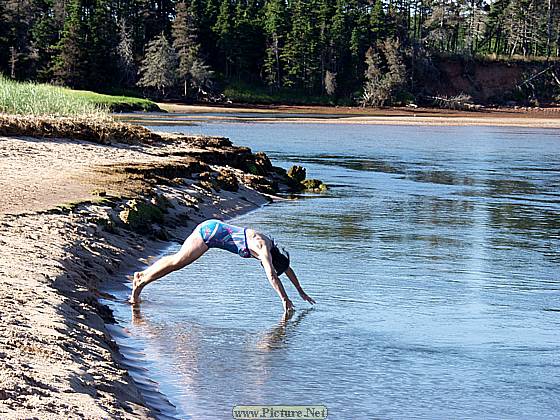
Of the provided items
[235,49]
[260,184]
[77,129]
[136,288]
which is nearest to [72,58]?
[235,49]

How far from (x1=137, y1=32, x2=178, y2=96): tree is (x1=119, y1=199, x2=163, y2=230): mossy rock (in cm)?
6886

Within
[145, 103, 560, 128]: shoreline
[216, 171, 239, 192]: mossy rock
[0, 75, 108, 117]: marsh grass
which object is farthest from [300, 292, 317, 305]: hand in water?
[145, 103, 560, 128]: shoreline

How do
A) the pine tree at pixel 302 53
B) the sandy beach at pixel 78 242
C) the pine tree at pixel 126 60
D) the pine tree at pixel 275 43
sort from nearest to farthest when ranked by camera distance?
the sandy beach at pixel 78 242, the pine tree at pixel 126 60, the pine tree at pixel 302 53, the pine tree at pixel 275 43

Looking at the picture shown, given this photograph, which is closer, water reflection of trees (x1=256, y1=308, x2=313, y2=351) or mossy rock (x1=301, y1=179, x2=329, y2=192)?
water reflection of trees (x1=256, y1=308, x2=313, y2=351)

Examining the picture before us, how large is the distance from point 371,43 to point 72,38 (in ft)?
106

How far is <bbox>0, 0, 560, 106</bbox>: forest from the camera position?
8188 cm

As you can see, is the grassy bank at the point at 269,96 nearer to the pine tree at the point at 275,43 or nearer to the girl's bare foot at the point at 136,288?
the pine tree at the point at 275,43

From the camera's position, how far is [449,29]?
377ft

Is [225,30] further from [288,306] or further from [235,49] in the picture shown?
[288,306]

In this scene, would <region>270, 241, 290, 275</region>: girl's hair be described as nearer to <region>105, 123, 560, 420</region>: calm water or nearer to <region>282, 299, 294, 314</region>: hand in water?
<region>282, 299, 294, 314</region>: hand in water

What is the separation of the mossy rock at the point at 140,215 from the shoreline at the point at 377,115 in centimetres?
4816

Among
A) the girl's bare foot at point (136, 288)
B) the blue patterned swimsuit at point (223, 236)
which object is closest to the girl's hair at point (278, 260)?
the blue patterned swimsuit at point (223, 236)

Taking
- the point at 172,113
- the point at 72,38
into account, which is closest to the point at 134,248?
the point at 172,113

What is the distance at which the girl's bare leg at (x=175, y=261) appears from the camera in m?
9.86
